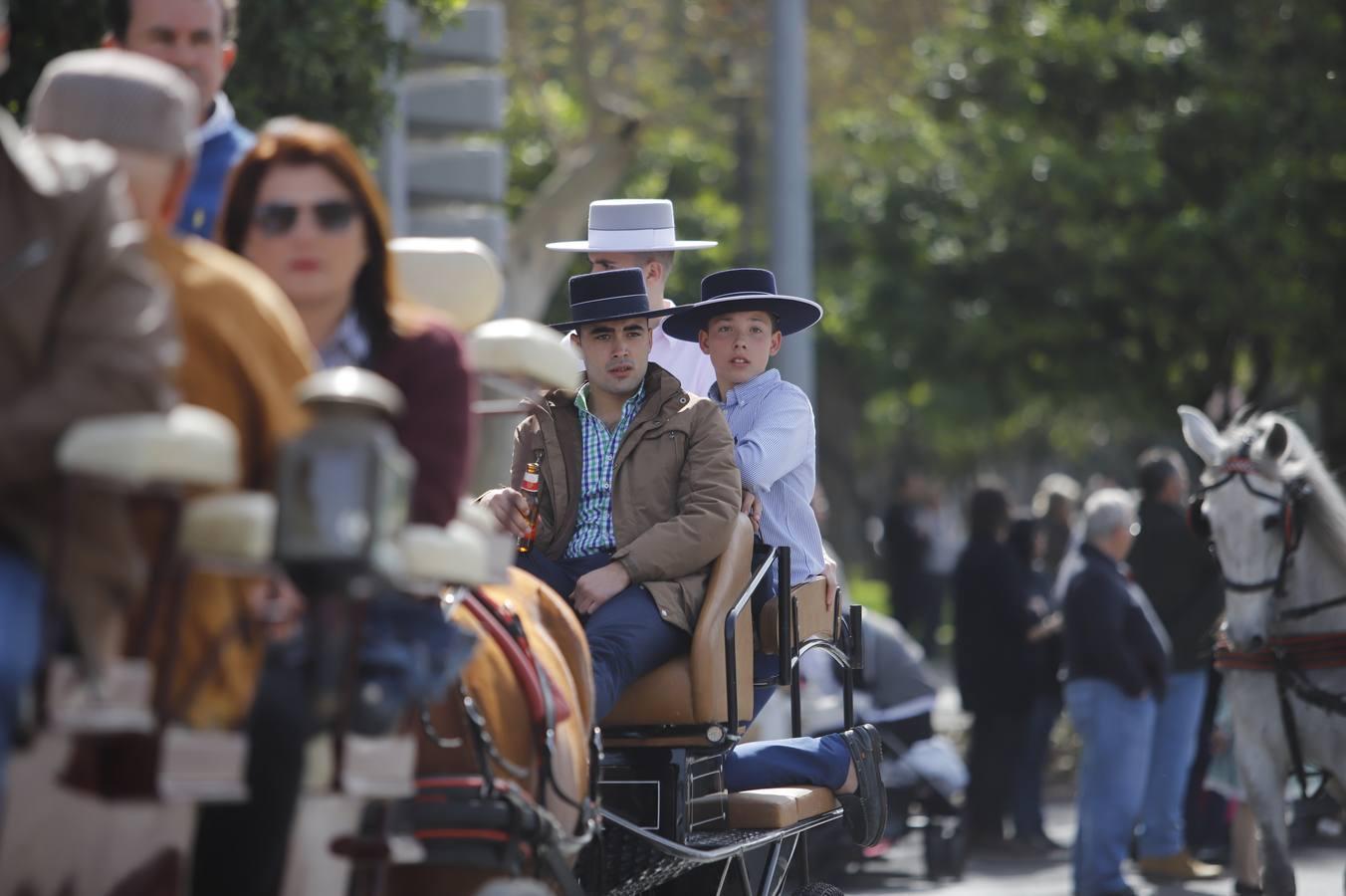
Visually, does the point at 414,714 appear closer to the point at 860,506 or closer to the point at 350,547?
the point at 350,547

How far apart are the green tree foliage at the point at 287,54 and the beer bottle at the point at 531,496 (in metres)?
3.30

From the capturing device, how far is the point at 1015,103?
19922 millimetres

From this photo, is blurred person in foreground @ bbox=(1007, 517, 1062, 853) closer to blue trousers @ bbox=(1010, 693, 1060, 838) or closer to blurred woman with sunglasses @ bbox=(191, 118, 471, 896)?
blue trousers @ bbox=(1010, 693, 1060, 838)

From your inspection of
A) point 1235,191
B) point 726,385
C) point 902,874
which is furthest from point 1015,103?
point 726,385

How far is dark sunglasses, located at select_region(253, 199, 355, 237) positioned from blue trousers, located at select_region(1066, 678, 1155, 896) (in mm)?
8432

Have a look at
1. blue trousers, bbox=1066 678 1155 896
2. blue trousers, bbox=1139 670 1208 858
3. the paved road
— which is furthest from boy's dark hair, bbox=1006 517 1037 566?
blue trousers, bbox=1066 678 1155 896

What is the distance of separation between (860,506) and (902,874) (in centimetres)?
2894

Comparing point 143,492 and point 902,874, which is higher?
point 143,492

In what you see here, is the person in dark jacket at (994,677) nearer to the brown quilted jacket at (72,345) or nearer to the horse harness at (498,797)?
the horse harness at (498,797)

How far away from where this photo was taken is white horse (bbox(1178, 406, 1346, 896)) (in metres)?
9.34

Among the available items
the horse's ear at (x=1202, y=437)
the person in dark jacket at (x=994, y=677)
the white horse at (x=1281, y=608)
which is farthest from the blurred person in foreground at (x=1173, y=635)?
the white horse at (x=1281, y=608)

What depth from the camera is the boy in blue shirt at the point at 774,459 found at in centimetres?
737

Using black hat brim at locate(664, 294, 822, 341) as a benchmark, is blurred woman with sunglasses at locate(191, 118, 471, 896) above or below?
below

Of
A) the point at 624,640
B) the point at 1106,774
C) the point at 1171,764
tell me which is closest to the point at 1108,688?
the point at 1106,774
